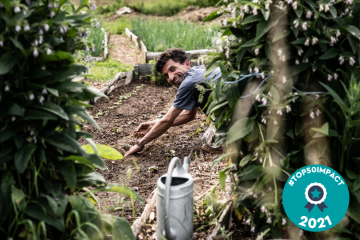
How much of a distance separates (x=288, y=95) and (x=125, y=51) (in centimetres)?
760

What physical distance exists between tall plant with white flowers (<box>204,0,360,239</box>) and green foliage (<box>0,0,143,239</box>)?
0.83 metres

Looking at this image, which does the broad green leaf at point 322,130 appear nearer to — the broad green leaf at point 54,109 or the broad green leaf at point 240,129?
the broad green leaf at point 240,129

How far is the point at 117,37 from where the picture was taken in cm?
1106

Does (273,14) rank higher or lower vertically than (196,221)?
higher

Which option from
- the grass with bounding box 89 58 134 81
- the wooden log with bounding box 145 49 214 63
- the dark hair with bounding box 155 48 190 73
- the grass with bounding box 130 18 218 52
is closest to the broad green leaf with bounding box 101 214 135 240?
the dark hair with bounding box 155 48 190 73

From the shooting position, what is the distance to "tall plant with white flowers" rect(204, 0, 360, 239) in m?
1.71

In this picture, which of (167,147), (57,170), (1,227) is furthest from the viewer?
(167,147)

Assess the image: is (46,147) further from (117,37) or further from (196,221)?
(117,37)

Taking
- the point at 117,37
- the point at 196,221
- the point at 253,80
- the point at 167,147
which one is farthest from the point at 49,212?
the point at 117,37

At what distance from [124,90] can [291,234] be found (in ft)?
15.4

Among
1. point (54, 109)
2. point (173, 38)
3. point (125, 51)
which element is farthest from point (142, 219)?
point (125, 51)

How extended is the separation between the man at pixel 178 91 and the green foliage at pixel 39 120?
6.29 feet

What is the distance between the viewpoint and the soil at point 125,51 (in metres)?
7.98

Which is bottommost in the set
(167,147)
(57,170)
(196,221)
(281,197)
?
(167,147)
